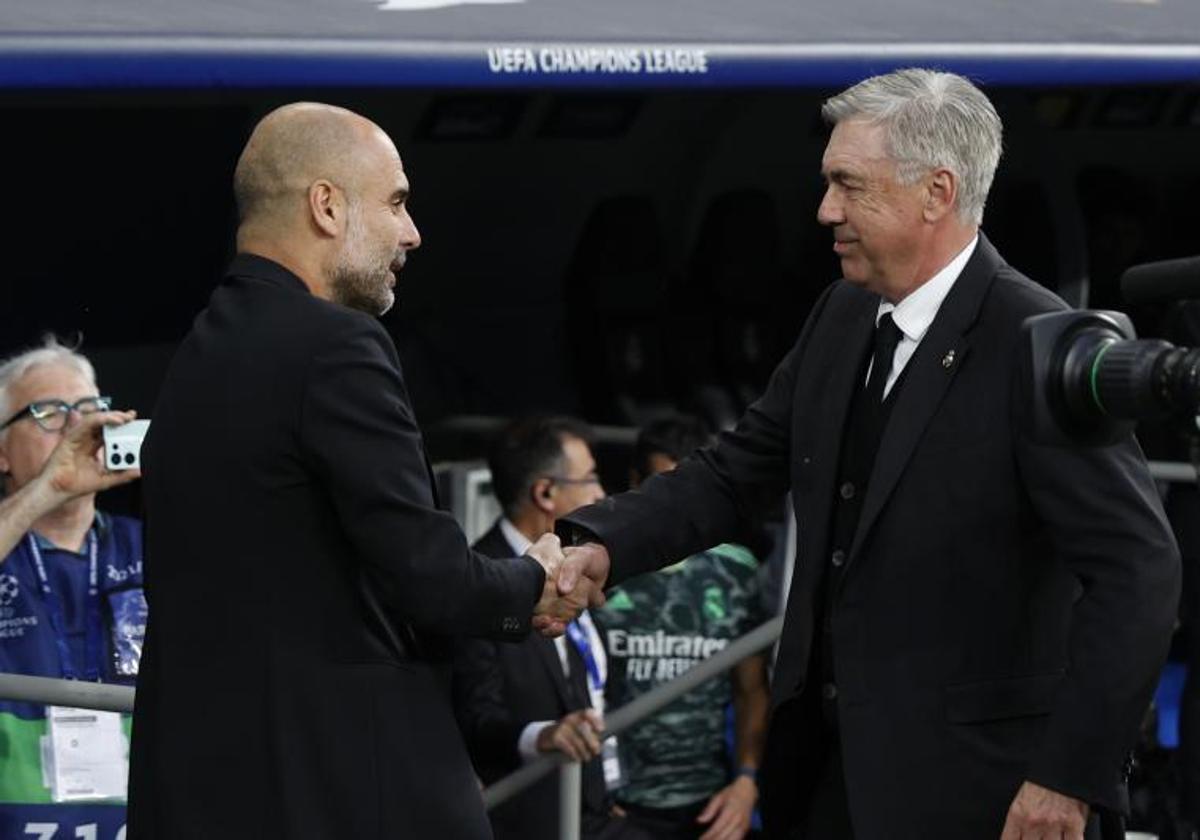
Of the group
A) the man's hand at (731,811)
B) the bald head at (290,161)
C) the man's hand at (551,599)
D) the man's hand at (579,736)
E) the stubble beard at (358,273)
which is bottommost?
the man's hand at (731,811)

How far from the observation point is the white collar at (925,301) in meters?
4.43

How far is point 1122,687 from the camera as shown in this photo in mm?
4121

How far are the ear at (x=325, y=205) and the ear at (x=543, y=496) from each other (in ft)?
7.91

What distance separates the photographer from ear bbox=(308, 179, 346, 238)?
4.11 meters

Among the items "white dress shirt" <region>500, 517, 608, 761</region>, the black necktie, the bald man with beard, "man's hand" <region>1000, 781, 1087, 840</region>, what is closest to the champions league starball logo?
"white dress shirt" <region>500, 517, 608, 761</region>

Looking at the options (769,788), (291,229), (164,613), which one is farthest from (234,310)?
(769,788)

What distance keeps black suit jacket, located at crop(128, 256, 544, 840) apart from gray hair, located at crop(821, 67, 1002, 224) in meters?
0.91

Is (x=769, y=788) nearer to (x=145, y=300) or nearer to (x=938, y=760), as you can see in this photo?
(x=938, y=760)

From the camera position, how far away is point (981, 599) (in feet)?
13.9

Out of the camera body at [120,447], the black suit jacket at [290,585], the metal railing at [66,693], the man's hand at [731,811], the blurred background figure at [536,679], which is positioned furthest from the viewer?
the man's hand at [731,811]

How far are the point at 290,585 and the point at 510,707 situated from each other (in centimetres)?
217

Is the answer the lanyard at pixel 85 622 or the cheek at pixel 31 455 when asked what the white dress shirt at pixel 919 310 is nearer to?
the lanyard at pixel 85 622

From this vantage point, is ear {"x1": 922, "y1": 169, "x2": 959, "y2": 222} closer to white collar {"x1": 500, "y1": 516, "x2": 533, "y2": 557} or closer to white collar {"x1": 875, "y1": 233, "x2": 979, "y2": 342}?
white collar {"x1": 875, "y1": 233, "x2": 979, "y2": 342}

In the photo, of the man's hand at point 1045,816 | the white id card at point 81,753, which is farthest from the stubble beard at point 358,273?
the white id card at point 81,753
